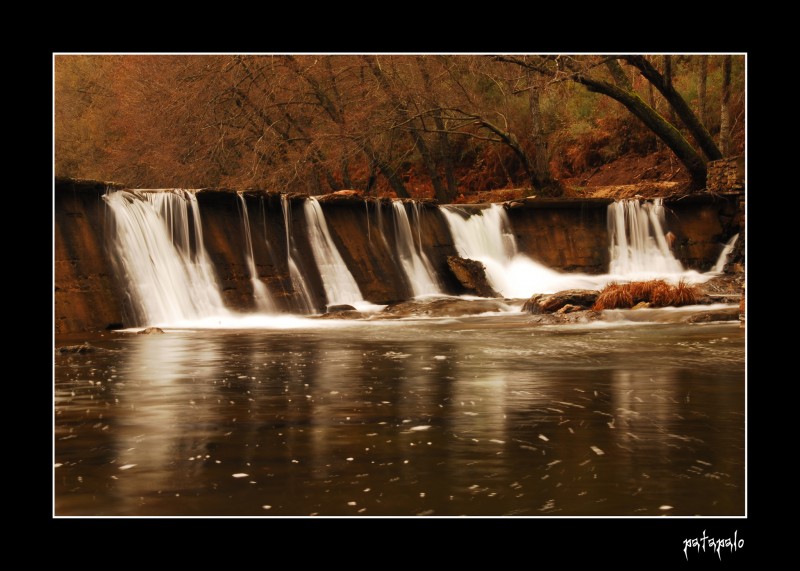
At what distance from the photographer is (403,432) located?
257 inches

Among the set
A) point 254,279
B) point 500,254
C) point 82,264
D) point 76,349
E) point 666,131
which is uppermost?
point 666,131

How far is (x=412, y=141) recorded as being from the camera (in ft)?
115

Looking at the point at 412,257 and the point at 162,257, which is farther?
the point at 412,257

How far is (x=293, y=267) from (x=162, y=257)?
326 cm

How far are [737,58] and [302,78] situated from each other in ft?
47.4

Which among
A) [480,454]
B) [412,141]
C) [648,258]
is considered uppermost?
[412,141]

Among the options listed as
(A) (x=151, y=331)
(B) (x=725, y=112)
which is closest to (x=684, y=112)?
(B) (x=725, y=112)

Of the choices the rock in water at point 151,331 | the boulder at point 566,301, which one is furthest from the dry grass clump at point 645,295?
the rock in water at point 151,331

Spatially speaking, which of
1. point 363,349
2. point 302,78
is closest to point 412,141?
point 302,78

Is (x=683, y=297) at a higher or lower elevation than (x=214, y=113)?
lower

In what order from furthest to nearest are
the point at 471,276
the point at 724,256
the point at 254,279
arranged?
the point at 724,256, the point at 471,276, the point at 254,279

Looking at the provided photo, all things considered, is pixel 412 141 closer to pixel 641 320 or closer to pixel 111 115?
pixel 111 115

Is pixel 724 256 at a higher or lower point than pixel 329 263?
higher

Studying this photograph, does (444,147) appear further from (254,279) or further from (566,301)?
(566,301)
